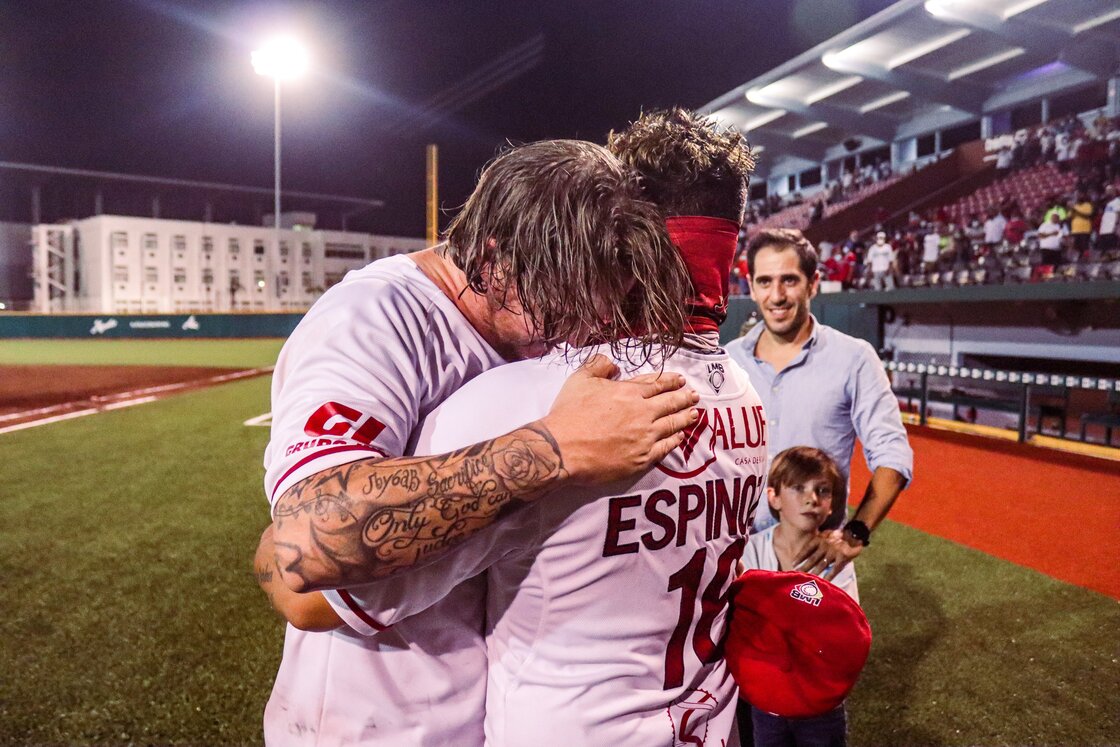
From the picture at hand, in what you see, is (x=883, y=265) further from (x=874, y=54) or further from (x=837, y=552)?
(x=837, y=552)

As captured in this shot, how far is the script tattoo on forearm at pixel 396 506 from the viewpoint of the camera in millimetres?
1070

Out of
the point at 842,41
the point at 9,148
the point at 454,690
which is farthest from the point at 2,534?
the point at 9,148

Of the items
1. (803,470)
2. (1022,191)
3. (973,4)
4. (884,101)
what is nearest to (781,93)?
(884,101)

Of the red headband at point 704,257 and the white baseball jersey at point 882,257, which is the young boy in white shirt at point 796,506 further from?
the white baseball jersey at point 882,257

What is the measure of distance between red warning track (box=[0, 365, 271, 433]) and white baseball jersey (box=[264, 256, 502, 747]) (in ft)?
39.0

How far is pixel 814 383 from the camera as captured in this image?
10.6 ft

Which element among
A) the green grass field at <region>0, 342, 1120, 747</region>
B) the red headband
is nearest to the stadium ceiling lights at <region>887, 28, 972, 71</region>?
the green grass field at <region>0, 342, 1120, 747</region>

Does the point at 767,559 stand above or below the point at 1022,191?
below

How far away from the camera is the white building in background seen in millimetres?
52812

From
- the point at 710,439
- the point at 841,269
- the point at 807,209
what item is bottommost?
the point at 710,439

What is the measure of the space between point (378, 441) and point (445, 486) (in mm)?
138

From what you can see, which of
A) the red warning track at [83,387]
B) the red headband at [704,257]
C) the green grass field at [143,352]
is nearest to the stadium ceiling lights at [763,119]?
the green grass field at [143,352]

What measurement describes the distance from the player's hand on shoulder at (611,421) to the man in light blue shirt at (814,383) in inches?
74.6

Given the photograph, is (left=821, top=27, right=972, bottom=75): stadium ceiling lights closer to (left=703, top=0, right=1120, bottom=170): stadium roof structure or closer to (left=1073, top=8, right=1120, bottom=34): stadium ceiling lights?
(left=703, top=0, right=1120, bottom=170): stadium roof structure
